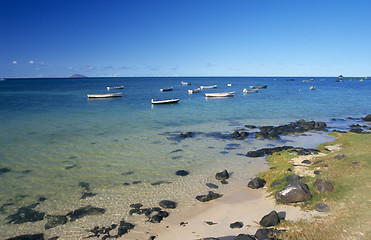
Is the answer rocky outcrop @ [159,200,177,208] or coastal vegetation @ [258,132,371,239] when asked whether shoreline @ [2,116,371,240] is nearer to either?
rocky outcrop @ [159,200,177,208]

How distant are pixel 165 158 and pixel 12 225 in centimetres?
1169

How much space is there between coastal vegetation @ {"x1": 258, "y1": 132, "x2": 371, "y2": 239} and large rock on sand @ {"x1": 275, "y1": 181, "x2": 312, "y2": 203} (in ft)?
0.91

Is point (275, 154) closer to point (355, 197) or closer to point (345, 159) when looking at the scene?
point (345, 159)

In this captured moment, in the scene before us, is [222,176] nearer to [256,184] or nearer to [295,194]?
[256,184]

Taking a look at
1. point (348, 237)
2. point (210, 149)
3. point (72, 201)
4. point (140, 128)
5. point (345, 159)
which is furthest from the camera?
point (140, 128)

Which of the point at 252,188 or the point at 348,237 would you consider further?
the point at 252,188

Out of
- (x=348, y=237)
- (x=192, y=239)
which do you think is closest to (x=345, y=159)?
(x=348, y=237)

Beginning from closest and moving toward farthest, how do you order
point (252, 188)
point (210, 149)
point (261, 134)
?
point (252, 188), point (210, 149), point (261, 134)

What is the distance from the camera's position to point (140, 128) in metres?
33.5

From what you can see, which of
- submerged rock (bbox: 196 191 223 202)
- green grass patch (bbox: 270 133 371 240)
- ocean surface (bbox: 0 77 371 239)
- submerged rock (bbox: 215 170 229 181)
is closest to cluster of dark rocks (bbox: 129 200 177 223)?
ocean surface (bbox: 0 77 371 239)

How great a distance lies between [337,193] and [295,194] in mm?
2087

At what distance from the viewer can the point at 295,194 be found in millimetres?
12406

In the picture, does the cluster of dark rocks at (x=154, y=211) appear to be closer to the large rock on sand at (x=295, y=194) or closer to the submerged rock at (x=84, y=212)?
the submerged rock at (x=84, y=212)

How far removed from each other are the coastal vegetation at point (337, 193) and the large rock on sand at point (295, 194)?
10.9 inches
